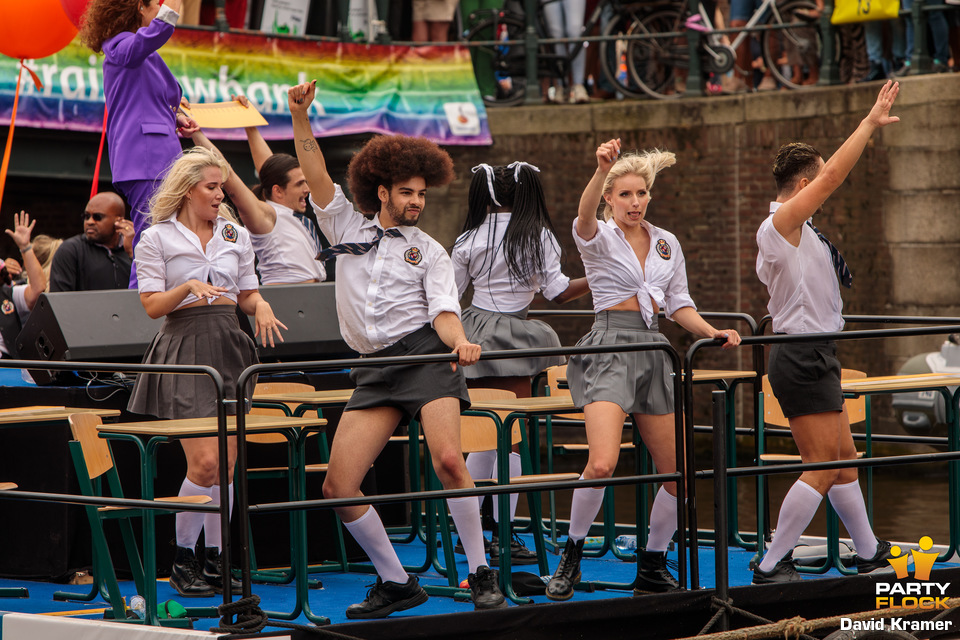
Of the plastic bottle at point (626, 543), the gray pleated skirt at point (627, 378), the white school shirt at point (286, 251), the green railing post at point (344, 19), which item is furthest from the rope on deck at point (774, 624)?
the green railing post at point (344, 19)

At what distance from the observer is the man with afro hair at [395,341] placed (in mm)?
5285

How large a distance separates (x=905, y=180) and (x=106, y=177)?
8284 millimetres

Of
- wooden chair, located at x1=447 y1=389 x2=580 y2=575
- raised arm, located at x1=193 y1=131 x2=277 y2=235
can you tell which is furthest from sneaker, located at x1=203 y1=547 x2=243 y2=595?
raised arm, located at x1=193 y1=131 x2=277 y2=235

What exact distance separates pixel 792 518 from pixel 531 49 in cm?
1054

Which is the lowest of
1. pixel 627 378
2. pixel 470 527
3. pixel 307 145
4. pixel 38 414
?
pixel 470 527

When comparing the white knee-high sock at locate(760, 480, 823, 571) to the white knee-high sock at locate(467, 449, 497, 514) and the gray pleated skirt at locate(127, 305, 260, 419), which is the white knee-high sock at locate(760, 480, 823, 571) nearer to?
the white knee-high sock at locate(467, 449, 497, 514)

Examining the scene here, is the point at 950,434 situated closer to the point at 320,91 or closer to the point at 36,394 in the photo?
the point at 36,394

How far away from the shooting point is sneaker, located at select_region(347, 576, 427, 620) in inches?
209

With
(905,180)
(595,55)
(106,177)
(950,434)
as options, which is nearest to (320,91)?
(106,177)

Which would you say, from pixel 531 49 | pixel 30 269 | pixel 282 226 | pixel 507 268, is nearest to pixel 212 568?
pixel 507 268

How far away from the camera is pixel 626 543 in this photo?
7383mm

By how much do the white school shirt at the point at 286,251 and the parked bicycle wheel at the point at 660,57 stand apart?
838cm

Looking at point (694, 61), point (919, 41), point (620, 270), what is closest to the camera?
point (620, 270)

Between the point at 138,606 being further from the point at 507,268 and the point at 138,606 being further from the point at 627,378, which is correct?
the point at 507,268
